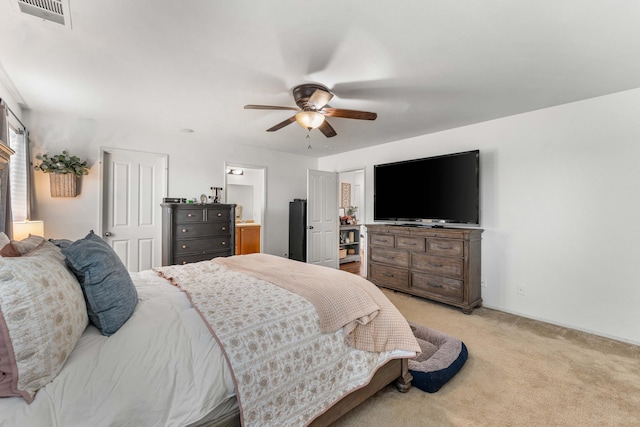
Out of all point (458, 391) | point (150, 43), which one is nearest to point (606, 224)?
point (458, 391)

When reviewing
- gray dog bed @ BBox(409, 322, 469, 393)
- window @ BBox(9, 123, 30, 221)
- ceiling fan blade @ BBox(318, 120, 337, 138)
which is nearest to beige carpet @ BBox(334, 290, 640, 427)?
gray dog bed @ BBox(409, 322, 469, 393)

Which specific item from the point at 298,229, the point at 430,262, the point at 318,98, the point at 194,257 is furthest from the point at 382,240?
the point at 194,257

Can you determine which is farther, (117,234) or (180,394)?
(117,234)

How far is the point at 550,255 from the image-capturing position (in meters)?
3.06

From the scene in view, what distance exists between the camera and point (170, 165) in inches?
163

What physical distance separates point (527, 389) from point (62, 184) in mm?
4960

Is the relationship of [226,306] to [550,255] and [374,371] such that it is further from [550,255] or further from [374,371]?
[550,255]

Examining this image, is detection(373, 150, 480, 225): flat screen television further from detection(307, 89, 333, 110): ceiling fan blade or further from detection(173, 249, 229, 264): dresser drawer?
detection(173, 249, 229, 264): dresser drawer

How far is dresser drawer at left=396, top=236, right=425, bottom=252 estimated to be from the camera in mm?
3750

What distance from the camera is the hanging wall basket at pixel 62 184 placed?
10.6 feet

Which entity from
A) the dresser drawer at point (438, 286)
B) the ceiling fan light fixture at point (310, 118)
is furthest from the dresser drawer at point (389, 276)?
the ceiling fan light fixture at point (310, 118)

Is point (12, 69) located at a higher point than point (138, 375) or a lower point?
higher

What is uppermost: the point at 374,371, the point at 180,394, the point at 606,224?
the point at 606,224

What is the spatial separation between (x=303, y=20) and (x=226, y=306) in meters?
1.73
